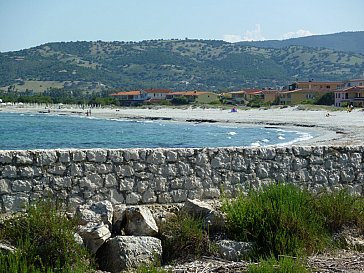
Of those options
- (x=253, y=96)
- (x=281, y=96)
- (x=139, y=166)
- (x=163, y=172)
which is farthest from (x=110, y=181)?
(x=253, y=96)

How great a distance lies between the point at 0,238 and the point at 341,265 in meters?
4.22

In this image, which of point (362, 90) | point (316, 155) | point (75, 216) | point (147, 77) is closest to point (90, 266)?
point (75, 216)

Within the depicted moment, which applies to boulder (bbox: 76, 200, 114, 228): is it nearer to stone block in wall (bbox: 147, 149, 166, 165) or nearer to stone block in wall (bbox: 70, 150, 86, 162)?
stone block in wall (bbox: 70, 150, 86, 162)

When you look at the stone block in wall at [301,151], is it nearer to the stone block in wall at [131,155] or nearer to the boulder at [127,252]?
the stone block in wall at [131,155]

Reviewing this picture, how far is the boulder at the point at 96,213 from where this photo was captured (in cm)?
707

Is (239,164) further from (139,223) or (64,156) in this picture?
(64,156)

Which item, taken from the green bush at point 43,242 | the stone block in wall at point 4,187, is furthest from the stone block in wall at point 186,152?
the stone block in wall at point 4,187

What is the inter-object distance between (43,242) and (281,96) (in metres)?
89.5

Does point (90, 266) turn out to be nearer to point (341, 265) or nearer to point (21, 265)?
point (21, 265)

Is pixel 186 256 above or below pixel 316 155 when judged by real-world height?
below

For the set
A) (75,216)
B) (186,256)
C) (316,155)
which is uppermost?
(316,155)

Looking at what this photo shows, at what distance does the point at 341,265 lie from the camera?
6.38m

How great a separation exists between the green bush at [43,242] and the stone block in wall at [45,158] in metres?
0.80

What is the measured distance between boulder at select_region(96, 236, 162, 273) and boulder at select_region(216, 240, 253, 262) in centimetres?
81
